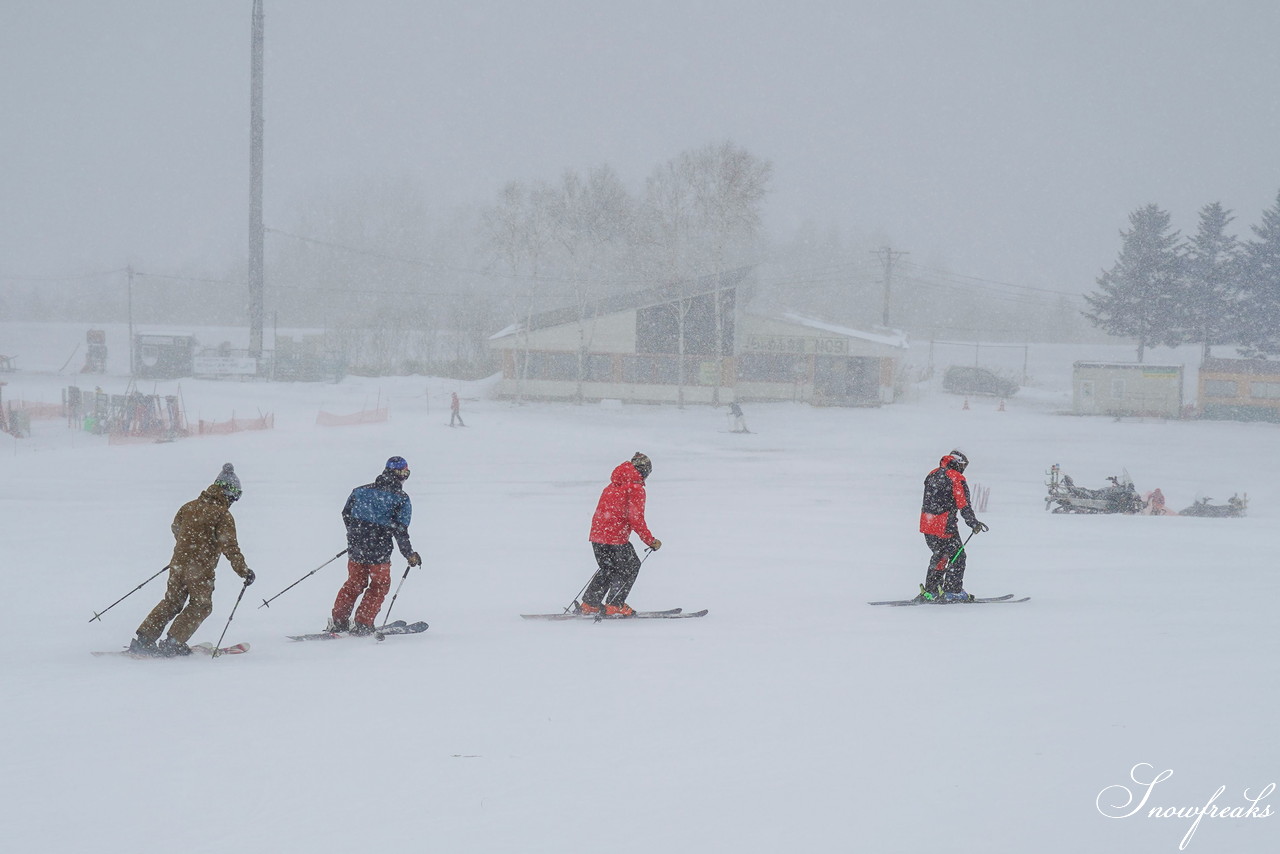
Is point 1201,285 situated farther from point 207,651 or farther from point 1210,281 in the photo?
point 207,651

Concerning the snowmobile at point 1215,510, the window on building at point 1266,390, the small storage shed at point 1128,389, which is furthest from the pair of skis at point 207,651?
the window on building at point 1266,390

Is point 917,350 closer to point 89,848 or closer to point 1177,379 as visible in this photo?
point 1177,379

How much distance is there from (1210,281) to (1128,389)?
48.7 ft

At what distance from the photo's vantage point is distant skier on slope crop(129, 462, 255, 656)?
743 centimetres

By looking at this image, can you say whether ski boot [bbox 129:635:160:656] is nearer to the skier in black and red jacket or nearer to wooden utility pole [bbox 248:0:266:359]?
the skier in black and red jacket

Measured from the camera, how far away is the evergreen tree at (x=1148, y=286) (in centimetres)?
5881

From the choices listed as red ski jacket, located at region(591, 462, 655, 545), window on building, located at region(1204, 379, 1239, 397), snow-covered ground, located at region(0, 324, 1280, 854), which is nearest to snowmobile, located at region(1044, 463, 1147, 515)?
snow-covered ground, located at region(0, 324, 1280, 854)

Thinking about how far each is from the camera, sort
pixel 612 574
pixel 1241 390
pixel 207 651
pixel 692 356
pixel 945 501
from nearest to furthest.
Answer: pixel 207 651 < pixel 612 574 < pixel 945 501 < pixel 1241 390 < pixel 692 356

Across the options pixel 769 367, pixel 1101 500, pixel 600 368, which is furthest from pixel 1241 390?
pixel 1101 500

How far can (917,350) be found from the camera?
286ft

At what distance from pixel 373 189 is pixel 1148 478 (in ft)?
315

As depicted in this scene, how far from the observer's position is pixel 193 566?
7.43 meters

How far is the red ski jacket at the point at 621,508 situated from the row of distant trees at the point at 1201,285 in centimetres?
5801

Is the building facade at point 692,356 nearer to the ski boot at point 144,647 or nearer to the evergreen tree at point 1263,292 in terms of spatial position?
the evergreen tree at point 1263,292
